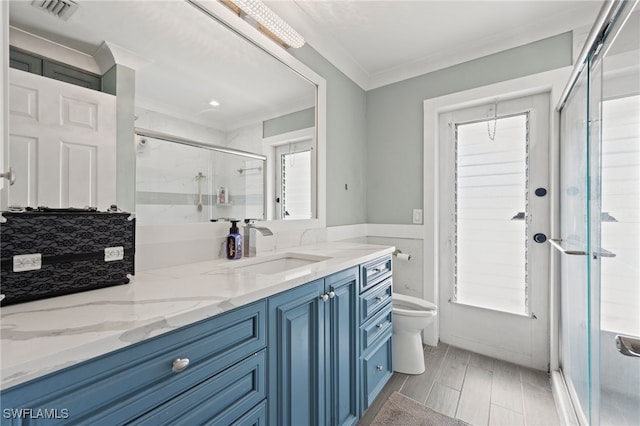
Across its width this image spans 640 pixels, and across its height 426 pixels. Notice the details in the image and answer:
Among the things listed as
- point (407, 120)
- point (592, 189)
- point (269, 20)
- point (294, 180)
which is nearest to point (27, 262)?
point (294, 180)

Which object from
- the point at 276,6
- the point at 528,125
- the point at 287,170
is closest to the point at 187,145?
the point at 287,170

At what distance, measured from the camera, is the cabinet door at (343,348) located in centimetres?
125

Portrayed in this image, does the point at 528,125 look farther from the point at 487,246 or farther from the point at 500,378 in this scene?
the point at 500,378

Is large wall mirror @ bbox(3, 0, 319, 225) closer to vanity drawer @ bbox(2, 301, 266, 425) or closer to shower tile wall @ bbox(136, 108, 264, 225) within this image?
shower tile wall @ bbox(136, 108, 264, 225)

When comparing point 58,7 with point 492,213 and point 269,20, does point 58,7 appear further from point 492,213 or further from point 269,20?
point 492,213

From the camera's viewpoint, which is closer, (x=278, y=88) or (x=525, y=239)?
(x=278, y=88)

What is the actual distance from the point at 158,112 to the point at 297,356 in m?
1.14

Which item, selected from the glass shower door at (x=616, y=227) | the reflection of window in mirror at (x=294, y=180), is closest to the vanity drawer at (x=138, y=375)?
the reflection of window in mirror at (x=294, y=180)

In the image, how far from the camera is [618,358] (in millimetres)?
979

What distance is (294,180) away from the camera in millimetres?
1933

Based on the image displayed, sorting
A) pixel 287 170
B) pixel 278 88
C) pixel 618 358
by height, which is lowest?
pixel 618 358

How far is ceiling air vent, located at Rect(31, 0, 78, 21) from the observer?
2.91ft

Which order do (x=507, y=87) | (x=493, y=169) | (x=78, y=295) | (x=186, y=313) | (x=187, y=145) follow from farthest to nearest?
(x=493, y=169)
(x=507, y=87)
(x=187, y=145)
(x=78, y=295)
(x=186, y=313)

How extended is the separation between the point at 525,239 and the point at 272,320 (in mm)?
1988
